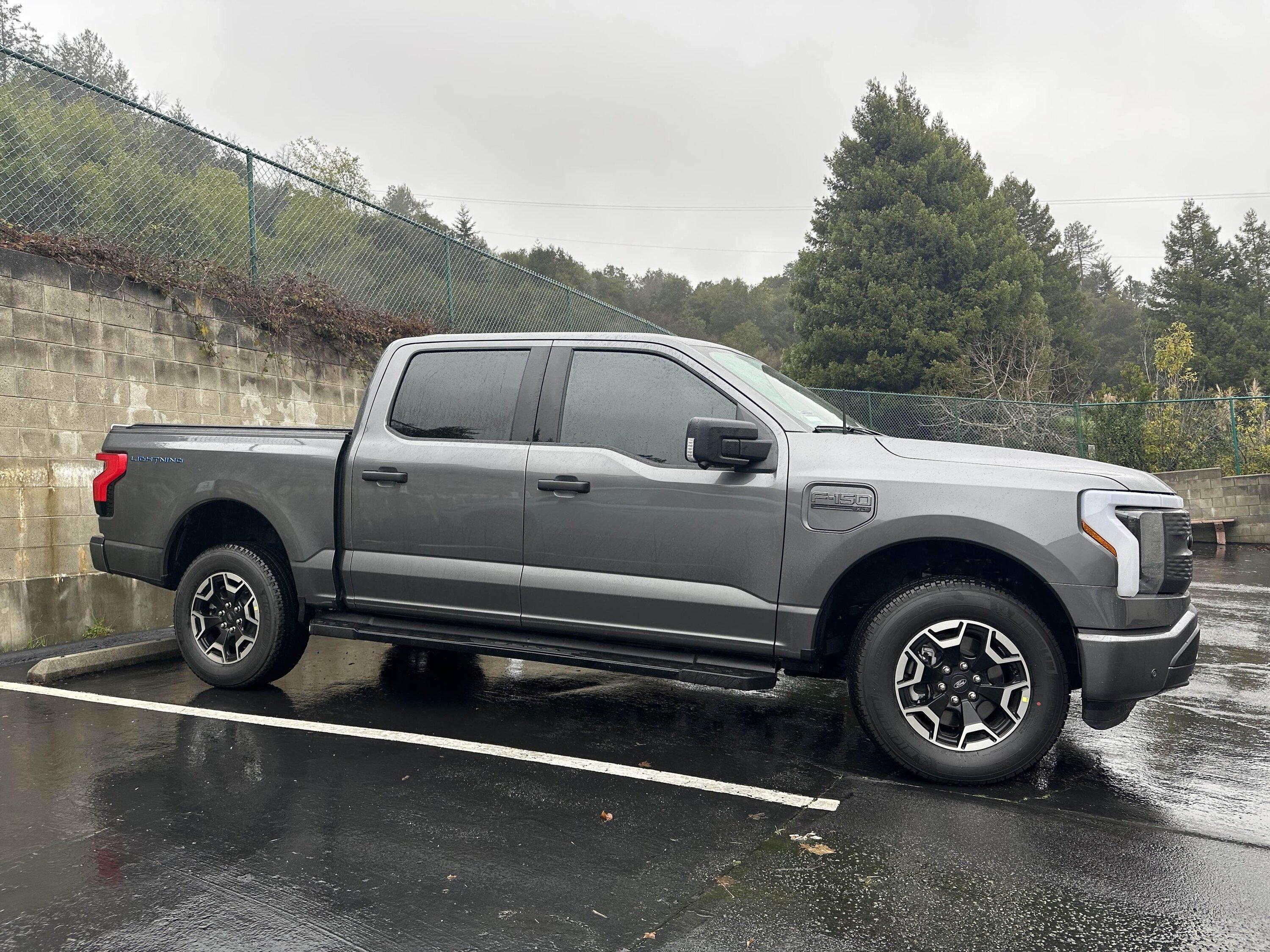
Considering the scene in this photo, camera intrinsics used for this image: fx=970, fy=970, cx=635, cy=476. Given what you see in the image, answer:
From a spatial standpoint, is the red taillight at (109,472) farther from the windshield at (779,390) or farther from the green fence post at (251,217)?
the green fence post at (251,217)

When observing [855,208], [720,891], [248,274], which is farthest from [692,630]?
[855,208]

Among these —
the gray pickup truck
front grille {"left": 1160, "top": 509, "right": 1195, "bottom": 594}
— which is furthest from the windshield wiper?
front grille {"left": 1160, "top": 509, "right": 1195, "bottom": 594}

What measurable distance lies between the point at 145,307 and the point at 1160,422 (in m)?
16.4

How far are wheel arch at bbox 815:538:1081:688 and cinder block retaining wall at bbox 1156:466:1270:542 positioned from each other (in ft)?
44.1

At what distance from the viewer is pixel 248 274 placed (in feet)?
31.0

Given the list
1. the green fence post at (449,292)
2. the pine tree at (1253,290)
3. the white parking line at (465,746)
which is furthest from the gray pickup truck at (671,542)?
the pine tree at (1253,290)

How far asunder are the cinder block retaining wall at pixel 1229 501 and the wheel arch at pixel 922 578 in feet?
44.1

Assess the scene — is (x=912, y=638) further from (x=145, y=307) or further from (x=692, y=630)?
(x=145, y=307)

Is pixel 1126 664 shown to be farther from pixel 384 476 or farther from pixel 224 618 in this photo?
pixel 224 618

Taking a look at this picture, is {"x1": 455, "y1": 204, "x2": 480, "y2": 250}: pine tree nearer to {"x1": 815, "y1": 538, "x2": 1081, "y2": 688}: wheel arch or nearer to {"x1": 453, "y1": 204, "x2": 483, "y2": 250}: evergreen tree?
{"x1": 453, "y1": 204, "x2": 483, "y2": 250}: evergreen tree

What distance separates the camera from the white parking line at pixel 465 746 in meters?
3.99

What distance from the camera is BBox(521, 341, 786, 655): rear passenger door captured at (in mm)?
4445

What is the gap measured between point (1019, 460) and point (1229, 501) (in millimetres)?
14227

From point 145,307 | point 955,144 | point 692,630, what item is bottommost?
point 692,630
